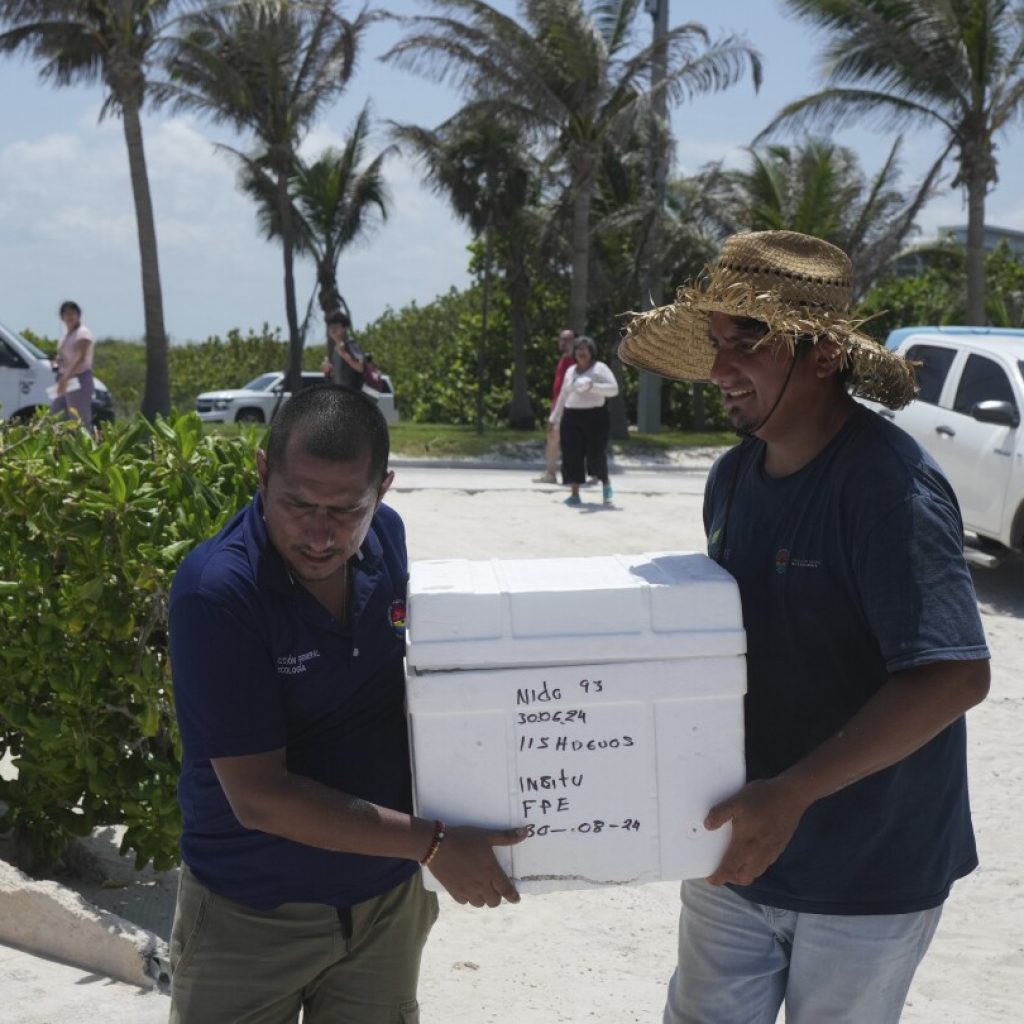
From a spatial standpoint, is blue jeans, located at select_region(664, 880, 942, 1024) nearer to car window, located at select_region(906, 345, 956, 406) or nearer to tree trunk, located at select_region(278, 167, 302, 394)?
car window, located at select_region(906, 345, 956, 406)


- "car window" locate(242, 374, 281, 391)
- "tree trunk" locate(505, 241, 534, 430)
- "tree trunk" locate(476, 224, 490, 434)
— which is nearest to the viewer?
"tree trunk" locate(476, 224, 490, 434)

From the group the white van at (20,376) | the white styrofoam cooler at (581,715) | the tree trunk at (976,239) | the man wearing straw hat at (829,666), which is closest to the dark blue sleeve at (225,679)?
the white styrofoam cooler at (581,715)

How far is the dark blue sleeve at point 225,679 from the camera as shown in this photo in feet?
6.89

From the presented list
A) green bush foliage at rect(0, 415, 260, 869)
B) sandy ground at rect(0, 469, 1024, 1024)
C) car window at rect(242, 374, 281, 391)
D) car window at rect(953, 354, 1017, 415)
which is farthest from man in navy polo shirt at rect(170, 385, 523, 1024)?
car window at rect(242, 374, 281, 391)

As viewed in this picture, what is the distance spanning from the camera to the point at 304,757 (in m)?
2.26

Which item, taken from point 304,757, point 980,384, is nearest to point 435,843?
point 304,757

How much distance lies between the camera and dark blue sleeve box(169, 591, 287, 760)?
82.7 inches

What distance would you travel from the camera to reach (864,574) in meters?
2.14

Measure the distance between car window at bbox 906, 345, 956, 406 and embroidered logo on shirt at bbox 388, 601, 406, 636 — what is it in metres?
8.49

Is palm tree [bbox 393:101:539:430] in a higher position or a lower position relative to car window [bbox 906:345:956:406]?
higher

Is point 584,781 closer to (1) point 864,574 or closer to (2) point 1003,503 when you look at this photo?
(1) point 864,574

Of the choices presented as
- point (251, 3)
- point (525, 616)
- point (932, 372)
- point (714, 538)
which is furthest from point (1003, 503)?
point (251, 3)

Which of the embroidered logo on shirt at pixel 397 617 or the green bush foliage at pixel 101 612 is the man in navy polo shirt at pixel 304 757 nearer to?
the embroidered logo on shirt at pixel 397 617

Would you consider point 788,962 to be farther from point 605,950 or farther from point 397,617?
point 605,950
